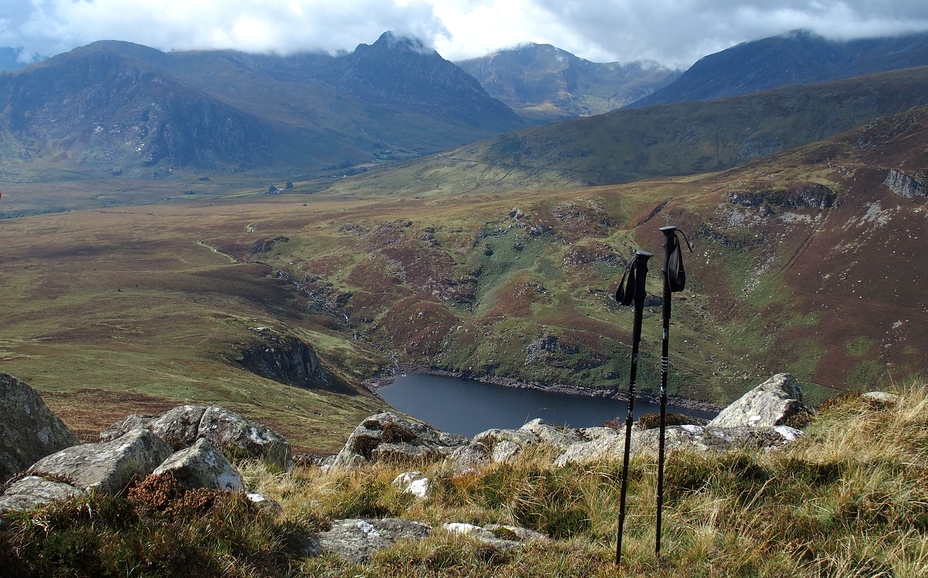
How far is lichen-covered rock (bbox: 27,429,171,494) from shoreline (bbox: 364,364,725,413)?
12507 centimetres

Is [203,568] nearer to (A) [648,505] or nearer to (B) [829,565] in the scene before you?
(A) [648,505]

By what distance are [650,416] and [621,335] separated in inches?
5796

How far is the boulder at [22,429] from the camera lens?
1052 centimetres

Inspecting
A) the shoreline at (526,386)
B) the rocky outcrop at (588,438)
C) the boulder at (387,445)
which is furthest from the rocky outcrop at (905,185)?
the boulder at (387,445)

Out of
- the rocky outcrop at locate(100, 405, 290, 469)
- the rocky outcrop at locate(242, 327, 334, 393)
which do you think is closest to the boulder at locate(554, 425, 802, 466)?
the rocky outcrop at locate(100, 405, 290, 469)

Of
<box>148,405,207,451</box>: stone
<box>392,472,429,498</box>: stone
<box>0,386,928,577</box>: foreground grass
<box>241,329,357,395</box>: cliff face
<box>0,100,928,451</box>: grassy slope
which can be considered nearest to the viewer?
<box>0,386,928,577</box>: foreground grass

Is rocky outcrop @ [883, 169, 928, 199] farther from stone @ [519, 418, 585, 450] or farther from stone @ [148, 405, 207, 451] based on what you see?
stone @ [148, 405, 207, 451]

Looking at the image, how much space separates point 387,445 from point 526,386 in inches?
5329

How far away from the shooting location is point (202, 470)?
9.11 meters

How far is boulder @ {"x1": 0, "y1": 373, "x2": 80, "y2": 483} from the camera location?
10.5 metres

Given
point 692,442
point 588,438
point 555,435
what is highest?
point 692,442

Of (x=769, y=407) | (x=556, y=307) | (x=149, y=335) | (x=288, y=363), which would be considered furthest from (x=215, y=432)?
(x=556, y=307)

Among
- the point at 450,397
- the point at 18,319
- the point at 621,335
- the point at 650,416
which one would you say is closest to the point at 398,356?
the point at 450,397

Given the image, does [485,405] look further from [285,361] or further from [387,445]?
[387,445]
